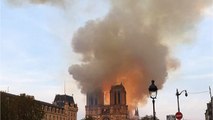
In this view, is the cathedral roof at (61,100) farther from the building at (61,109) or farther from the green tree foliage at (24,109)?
the green tree foliage at (24,109)

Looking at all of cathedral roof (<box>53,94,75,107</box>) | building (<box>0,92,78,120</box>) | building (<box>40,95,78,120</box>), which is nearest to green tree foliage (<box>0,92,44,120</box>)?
building (<box>0,92,78,120</box>)

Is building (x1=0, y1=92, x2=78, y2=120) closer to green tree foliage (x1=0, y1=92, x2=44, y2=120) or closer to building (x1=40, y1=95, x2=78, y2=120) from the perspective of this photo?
building (x1=40, y1=95, x2=78, y2=120)

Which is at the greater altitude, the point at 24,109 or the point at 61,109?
the point at 61,109

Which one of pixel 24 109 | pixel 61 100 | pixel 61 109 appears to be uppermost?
pixel 61 100

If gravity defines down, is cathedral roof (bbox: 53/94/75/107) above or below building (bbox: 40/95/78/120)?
above

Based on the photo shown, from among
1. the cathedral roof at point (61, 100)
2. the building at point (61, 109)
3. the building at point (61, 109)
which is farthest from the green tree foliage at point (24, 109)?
the cathedral roof at point (61, 100)

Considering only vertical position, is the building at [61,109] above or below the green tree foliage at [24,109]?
above

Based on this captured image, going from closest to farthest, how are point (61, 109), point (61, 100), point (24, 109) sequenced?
1. point (24, 109)
2. point (61, 109)
3. point (61, 100)

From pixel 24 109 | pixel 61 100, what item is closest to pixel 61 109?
pixel 61 100

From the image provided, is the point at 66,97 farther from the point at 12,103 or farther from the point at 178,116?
the point at 178,116

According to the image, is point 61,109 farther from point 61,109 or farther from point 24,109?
point 24,109

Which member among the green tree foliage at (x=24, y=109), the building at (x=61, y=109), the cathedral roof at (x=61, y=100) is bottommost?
the green tree foliage at (x=24, y=109)

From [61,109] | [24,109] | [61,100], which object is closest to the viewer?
[24,109]

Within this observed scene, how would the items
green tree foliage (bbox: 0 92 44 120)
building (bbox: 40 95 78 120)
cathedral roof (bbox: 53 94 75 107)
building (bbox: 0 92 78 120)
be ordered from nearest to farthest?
green tree foliage (bbox: 0 92 44 120), building (bbox: 0 92 78 120), building (bbox: 40 95 78 120), cathedral roof (bbox: 53 94 75 107)
